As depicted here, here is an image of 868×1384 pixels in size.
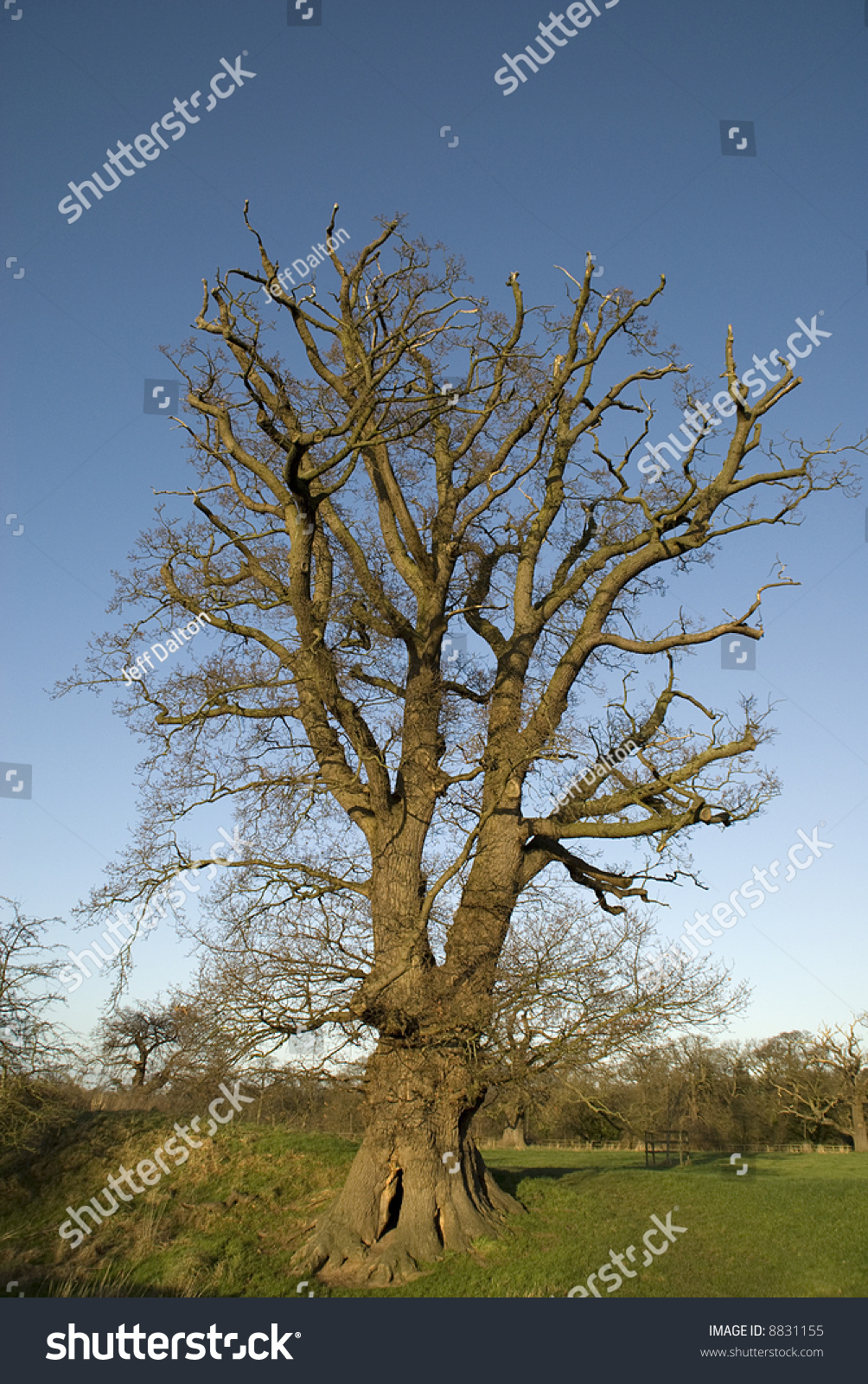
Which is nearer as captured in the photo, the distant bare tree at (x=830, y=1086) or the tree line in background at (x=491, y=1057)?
the tree line in background at (x=491, y=1057)

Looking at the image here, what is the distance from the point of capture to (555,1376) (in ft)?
24.2

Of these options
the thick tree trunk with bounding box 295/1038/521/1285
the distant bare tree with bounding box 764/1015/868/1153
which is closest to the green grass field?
the thick tree trunk with bounding box 295/1038/521/1285

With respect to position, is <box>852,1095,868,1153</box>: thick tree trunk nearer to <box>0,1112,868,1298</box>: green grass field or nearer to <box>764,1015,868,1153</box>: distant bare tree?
<box>764,1015,868,1153</box>: distant bare tree

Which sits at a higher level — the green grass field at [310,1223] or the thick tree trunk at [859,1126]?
the green grass field at [310,1223]

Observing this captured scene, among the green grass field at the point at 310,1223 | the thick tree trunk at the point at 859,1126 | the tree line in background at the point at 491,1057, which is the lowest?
the thick tree trunk at the point at 859,1126

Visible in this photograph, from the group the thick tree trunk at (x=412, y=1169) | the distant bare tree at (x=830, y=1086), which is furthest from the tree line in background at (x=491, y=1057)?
the distant bare tree at (x=830, y=1086)

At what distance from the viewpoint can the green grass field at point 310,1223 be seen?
965cm

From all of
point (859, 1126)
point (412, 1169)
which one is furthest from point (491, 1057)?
point (859, 1126)

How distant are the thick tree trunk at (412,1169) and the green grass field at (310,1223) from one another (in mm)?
408

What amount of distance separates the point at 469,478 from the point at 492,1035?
26.8 ft

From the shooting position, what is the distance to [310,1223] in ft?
37.2

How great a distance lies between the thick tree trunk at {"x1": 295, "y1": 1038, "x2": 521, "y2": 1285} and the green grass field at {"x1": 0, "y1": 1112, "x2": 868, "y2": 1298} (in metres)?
0.41

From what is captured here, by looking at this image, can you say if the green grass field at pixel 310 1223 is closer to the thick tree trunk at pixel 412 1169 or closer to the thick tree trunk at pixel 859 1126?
the thick tree trunk at pixel 412 1169

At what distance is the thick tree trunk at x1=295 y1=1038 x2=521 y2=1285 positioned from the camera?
1041 cm
